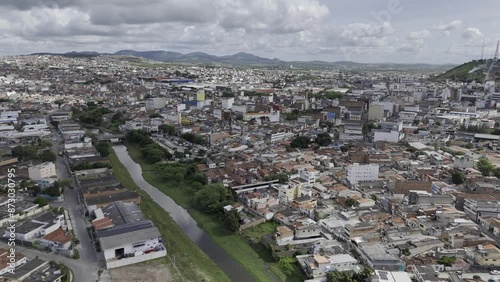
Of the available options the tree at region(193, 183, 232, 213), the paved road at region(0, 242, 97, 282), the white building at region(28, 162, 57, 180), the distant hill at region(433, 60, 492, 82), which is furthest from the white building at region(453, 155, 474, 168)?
the distant hill at region(433, 60, 492, 82)

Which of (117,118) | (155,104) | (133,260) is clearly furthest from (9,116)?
(133,260)

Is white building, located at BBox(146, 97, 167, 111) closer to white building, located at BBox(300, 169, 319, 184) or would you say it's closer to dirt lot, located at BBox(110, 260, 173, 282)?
white building, located at BBox(300, 169, 319, 184)

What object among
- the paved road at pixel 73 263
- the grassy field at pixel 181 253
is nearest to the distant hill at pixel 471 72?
the grassy field at pixel 181 253

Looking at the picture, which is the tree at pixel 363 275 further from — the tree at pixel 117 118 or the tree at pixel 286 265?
the tree at pixel 117 118

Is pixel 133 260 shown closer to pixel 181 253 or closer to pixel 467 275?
pixel 181 253

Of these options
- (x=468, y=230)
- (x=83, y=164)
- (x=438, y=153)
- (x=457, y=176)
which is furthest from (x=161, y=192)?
(x=438, y=153)

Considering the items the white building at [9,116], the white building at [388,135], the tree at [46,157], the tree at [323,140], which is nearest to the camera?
the tree at [46,157]
